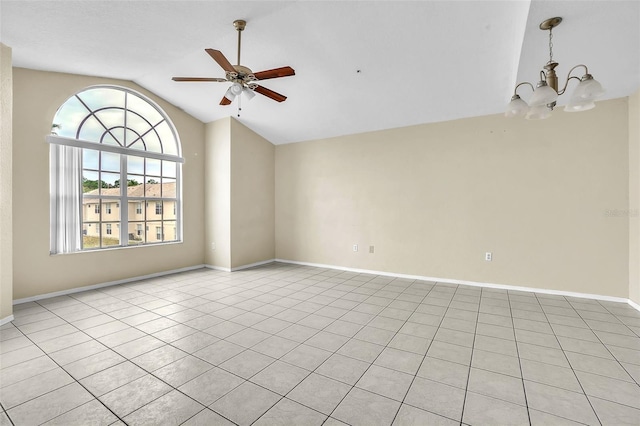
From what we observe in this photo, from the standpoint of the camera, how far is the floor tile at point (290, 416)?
5.42 feet

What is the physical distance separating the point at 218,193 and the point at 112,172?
5.58 ft

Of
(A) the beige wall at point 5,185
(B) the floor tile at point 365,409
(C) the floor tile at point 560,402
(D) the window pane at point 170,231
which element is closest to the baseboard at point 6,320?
(A) the beige wall at point 5,185

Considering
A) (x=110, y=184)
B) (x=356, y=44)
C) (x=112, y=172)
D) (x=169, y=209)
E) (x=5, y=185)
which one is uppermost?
(x=356, y=44)

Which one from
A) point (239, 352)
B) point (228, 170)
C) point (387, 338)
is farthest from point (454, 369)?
point (228, 170)

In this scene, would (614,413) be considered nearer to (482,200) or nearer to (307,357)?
(307,357)

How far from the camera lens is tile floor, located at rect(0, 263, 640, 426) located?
1.74 meters

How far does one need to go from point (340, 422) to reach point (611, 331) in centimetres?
304

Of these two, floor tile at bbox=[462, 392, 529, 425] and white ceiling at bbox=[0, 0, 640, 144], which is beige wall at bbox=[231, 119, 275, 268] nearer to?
white ceiling at bbox=[0, 0, 640, 144]

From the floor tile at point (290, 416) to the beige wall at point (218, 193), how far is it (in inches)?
157

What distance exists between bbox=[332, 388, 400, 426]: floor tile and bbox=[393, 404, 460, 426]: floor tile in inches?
1.6

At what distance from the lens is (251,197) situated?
5922 mm

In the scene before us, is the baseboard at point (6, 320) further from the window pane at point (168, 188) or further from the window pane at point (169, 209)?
the window pane at point (168, 188)

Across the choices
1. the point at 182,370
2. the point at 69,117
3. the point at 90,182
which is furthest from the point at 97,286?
the point at 182,370

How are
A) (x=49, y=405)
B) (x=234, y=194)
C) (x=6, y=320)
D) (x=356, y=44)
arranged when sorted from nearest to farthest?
(x=49, y=405) → (x=6, y=320) → (x=356, y=44) → (x=234, y=194)
